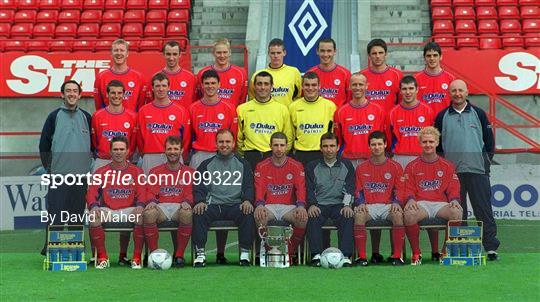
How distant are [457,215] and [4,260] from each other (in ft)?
13.4

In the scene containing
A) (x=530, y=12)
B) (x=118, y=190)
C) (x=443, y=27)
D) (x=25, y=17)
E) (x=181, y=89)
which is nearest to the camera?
(x=118, y=190)

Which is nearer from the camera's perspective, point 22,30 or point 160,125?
point 160,125

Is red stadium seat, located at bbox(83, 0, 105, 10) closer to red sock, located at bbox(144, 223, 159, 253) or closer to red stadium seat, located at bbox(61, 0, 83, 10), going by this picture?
red stadium seat, located at bbox(61, 0, 83, 10)

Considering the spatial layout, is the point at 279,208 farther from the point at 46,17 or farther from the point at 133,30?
the point at 46,17

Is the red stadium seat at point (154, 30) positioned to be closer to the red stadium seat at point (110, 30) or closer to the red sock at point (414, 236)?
the red stadium seat at point (110, 30)

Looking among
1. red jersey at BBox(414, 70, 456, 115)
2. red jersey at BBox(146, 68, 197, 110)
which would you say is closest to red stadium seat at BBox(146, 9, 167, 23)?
red jersey at BBox(146, 68, 197, 110)

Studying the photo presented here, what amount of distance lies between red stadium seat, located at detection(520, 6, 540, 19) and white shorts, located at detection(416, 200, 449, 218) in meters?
10.1

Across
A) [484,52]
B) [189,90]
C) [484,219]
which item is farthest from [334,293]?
[484,52]

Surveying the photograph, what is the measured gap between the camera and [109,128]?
9742 mm

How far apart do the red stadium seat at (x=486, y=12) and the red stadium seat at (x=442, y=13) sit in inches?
18.4

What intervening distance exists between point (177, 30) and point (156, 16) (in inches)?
31.0

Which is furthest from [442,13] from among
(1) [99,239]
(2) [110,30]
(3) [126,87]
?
(1) [99,239]

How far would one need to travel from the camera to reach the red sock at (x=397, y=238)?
9.27 metres

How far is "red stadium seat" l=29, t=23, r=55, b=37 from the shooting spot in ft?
62.8
